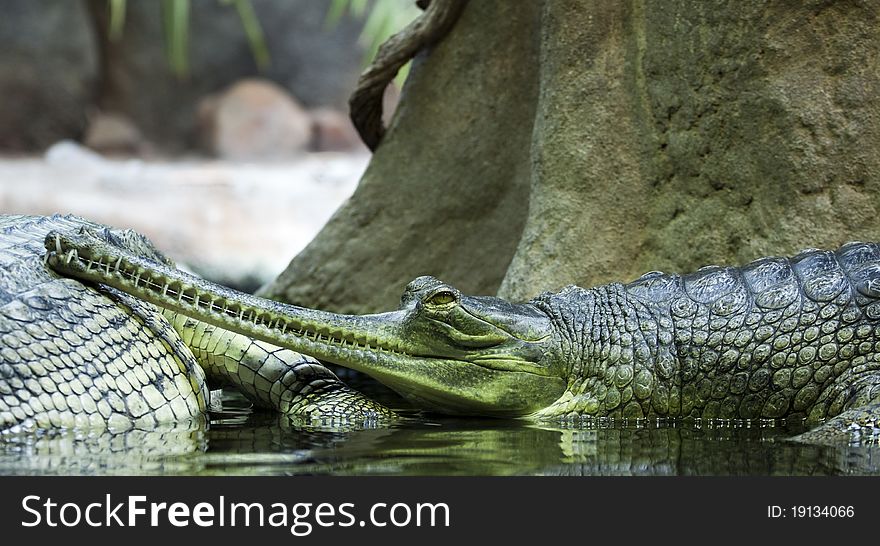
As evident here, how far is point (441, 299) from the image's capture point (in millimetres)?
3949

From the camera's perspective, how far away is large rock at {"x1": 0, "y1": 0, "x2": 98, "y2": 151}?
1542 cm

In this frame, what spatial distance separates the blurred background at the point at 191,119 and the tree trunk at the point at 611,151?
5305 mm

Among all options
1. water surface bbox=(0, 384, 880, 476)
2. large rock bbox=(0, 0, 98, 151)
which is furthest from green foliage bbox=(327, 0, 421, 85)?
water surface bbox=(0, 384, 880, 476)

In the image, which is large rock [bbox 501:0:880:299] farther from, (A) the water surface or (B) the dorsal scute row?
(A) the water surface

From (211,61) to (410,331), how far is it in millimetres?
14731

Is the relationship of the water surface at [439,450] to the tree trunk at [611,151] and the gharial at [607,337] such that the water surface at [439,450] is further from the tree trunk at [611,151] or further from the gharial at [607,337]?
the tree trunk at [611,151]

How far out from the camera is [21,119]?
15672mm

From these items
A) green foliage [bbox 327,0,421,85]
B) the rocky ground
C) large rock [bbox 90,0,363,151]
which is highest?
large rock [bbox 90,0,363,151]

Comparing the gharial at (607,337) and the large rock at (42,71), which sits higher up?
the large rock at (42,71)

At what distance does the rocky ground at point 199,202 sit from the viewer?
11.3 m
